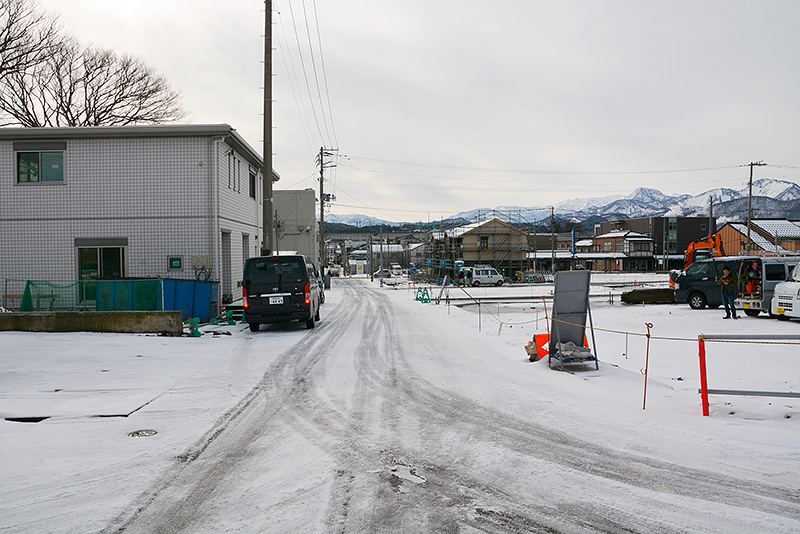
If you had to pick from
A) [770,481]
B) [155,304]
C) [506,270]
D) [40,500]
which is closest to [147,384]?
[40,500]

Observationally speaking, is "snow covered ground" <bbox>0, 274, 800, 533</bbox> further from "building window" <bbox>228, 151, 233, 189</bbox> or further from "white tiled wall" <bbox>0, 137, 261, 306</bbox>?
"building window" <bbox>228, 151, 233, 189</bbox>

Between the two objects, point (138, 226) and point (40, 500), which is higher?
point (138, 226)

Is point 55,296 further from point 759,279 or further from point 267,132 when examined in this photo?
point 759,279

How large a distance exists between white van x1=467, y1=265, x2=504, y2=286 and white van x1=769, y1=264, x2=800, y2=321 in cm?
2987

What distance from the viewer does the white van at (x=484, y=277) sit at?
152ft

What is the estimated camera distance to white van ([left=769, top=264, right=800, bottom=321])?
15.5 m

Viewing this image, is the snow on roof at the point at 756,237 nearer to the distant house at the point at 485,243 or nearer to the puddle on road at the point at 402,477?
the distant house at the point at 485,243

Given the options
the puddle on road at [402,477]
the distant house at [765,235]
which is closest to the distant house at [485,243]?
the distant house at [765,235]

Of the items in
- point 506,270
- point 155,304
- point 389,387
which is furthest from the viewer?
point 506,270

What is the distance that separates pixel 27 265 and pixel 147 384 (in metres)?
13.5

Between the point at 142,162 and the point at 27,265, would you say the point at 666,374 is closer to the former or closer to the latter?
the point at 142,162

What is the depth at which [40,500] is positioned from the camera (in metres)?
4.07

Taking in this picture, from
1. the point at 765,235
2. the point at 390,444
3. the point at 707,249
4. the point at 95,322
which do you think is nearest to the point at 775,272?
the point at 707,249

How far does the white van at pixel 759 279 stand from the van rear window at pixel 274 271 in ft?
47.1
